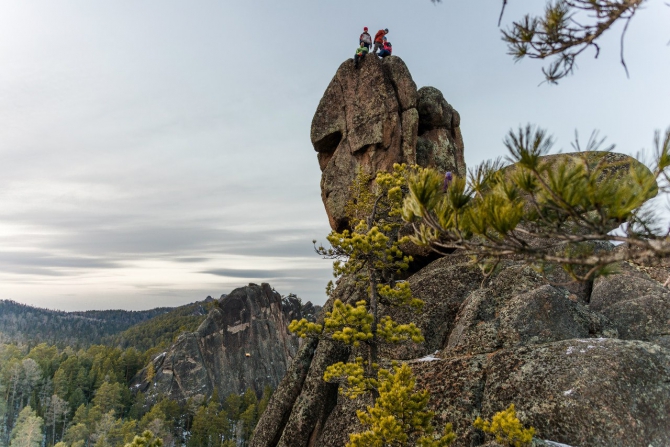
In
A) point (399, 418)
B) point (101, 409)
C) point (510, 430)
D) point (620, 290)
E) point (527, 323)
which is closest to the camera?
point (510, 430)

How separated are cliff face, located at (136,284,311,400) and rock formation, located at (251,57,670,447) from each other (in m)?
77.9

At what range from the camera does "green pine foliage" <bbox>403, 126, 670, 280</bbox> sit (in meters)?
3.96

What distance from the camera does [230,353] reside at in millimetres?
90688

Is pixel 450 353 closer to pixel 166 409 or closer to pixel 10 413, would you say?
pixel 166 409

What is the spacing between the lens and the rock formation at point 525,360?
361 inches

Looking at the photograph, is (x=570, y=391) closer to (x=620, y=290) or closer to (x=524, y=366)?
(x=524, y=366)

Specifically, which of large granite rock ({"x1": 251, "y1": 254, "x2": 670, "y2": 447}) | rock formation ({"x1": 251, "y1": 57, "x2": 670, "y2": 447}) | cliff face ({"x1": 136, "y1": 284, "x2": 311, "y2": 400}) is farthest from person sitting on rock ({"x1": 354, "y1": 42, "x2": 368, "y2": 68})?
cliff face ({"x1": 136, "y1": 284, "x2": 311, "y2": 400})

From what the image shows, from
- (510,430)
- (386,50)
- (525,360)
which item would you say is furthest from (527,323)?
(386,50)

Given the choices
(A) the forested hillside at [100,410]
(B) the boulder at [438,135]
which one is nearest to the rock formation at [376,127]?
(B) the boulder at [438,135]

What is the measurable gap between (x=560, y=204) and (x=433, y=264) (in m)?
17.1

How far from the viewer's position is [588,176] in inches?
161

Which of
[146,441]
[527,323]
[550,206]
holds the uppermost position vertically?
[550,206]

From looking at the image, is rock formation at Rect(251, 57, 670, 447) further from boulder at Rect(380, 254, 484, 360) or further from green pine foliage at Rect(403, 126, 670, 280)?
green pine foliage at Rect(403, 126, 670, 280)

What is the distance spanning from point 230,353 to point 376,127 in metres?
79.8
